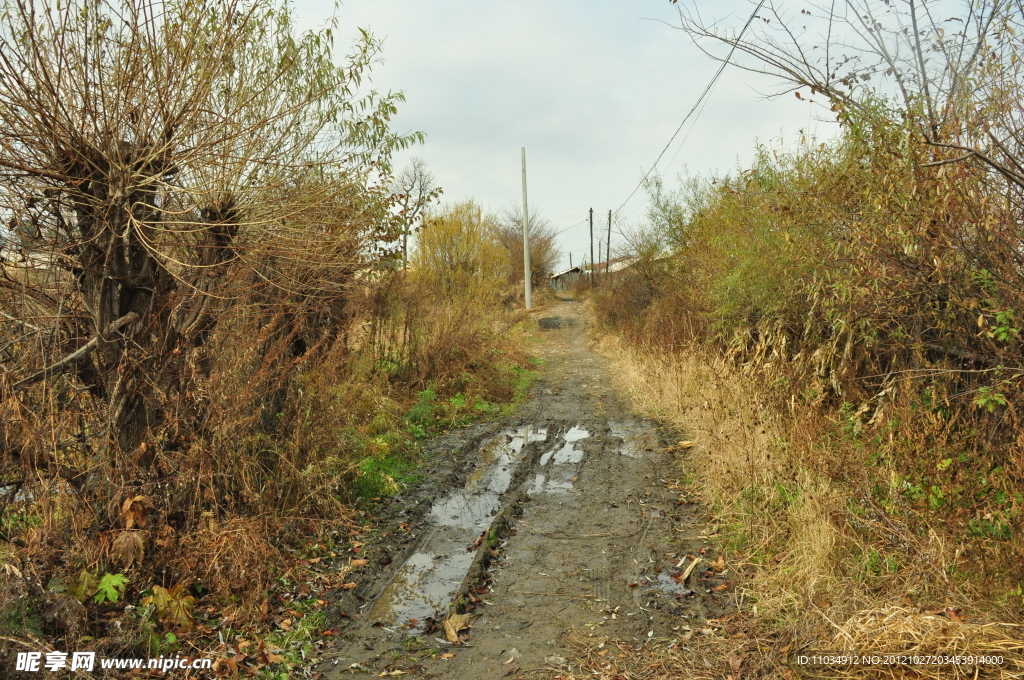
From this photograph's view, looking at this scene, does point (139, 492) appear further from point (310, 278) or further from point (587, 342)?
point (587, 342)

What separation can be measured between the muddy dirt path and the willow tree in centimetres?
220

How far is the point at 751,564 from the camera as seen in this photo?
18.7ft

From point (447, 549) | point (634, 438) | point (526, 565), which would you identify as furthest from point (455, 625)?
point (634, 438)

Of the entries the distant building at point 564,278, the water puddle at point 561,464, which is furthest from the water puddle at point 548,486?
the distant building at point 564,278

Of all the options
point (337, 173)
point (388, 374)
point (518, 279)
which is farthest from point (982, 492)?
point (518, 279)

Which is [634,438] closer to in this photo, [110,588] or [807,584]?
[807,584]

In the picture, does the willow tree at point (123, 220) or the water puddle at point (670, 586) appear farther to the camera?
the water puddle at point (670, 586)

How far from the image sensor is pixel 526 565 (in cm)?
604

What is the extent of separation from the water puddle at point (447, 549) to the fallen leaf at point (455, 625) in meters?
0.30

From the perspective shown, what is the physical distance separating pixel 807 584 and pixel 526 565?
2.32 meters

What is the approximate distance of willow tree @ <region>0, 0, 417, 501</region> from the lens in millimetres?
4293

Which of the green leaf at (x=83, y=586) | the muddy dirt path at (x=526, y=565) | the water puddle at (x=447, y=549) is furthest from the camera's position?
the water puddle at (x=447, y=549)

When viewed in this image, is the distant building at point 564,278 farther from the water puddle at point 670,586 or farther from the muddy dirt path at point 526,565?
the water puddle at point 670,586

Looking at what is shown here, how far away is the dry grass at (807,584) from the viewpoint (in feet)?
12.0
